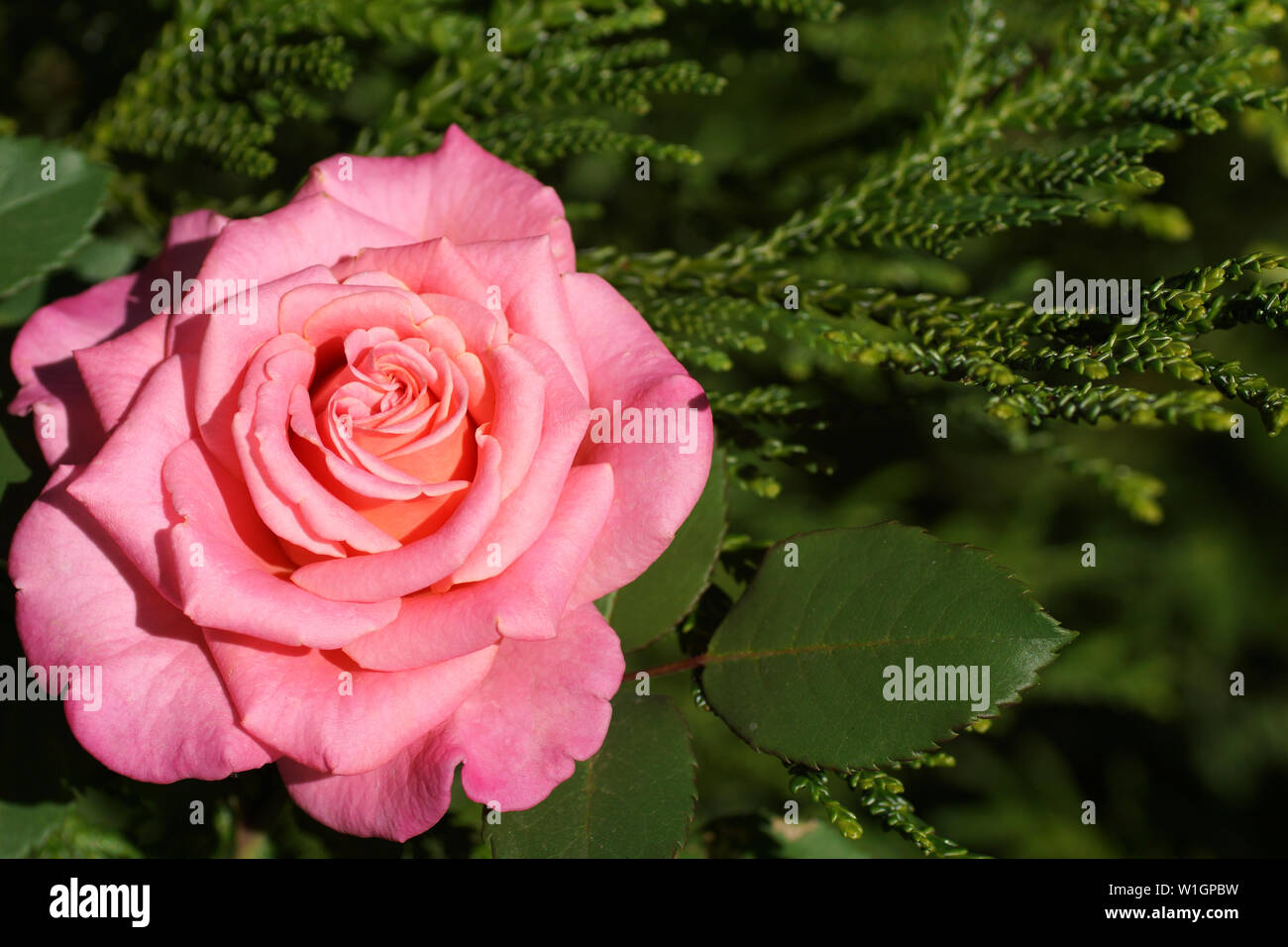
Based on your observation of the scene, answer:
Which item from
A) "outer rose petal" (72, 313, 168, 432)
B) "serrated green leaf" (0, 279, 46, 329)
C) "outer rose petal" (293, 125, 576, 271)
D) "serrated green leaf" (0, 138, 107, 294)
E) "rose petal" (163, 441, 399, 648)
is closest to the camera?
"rose petal" (163, 441, 399, 648)

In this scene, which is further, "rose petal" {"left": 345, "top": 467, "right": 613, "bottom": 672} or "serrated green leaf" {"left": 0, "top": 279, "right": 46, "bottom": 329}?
"serrated green leaf" {"left": 0, "top": 279, "right": 46, "bottom": 329}

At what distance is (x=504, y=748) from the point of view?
933 mm

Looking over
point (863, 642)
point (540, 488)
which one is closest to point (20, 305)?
point (540, 488)

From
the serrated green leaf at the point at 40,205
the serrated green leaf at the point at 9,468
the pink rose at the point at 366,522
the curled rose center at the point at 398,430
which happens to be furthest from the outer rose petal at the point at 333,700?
the serrated green leaf at the point at 40,205

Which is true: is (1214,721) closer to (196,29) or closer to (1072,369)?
(1072,369)

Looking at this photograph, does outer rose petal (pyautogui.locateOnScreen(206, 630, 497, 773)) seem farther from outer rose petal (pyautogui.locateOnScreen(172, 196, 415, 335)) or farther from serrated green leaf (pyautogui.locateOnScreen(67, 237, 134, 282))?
serrated green leaf (pyautogui.locateOnScreen(67, 237, 134, 282))

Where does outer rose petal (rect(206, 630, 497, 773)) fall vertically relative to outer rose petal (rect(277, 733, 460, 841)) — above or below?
above

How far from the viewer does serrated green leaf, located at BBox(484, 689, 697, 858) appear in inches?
41.0

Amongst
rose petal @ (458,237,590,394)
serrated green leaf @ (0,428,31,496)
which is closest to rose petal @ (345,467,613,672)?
rose petal @ (458,237,590,394)

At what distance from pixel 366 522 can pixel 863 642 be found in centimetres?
53

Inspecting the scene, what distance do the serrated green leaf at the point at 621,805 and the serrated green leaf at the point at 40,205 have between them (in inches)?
38.3

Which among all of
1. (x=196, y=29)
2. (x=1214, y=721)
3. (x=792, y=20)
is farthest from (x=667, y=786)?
(x=1214, y=721)

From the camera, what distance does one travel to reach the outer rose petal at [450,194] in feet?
3.65

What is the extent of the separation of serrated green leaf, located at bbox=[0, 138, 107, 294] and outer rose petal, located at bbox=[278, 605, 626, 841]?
Result: 846 mm
